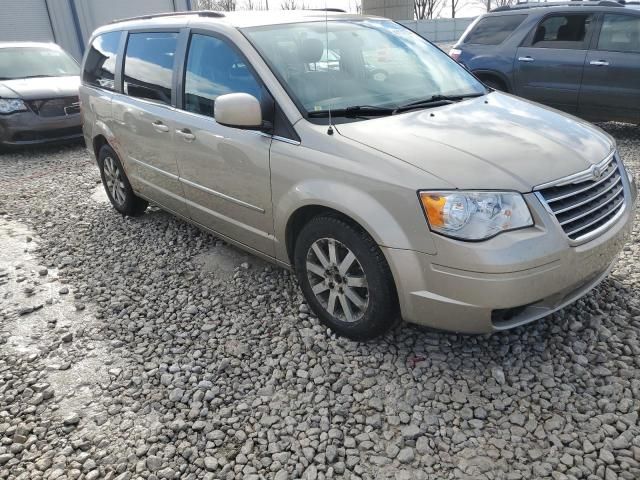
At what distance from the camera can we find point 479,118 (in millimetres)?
2922

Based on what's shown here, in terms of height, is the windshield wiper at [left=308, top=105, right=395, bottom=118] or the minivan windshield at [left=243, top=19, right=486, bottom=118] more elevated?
the minivan windshield at [left=243, top=19, right=486, bottom=118]

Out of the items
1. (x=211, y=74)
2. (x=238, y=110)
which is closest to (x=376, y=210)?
(x=238, y=110)

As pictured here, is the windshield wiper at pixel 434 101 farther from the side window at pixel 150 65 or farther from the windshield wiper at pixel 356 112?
the side window at pixel 150 65

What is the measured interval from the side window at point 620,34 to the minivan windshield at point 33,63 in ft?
27.9

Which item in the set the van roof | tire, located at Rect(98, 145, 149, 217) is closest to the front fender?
the van roof

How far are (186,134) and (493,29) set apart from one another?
19.2 feet

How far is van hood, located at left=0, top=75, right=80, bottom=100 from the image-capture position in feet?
26.1

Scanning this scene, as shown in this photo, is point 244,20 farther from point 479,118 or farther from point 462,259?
point 462,259

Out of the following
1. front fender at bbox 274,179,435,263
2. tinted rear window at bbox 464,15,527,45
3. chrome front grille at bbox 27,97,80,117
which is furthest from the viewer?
chrome front grille at bbox 27,97,80,117

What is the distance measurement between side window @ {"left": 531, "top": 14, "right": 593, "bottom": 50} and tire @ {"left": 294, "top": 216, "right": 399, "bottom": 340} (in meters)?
5.84

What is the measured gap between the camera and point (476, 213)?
231 cm

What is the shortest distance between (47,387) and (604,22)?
→ 7.37 meters

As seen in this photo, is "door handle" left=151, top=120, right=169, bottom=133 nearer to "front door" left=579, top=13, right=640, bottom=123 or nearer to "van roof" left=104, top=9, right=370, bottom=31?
"van roof" left=104, top=9, right=370, bottom=31

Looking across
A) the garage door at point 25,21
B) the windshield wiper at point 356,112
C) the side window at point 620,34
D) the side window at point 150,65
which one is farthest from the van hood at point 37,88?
the garage door at point 25,21
